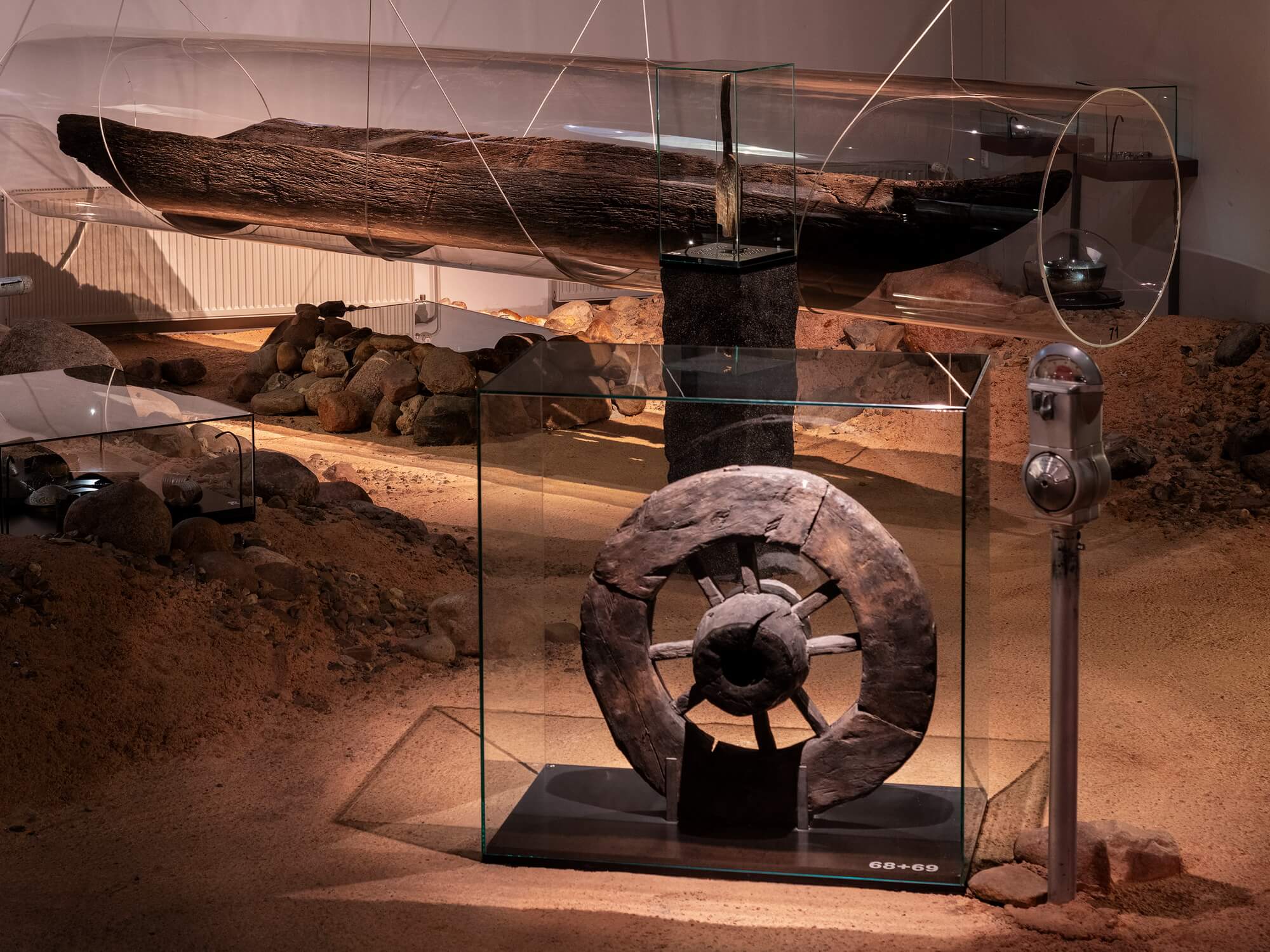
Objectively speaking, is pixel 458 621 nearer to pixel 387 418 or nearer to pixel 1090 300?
pixel 1090 300

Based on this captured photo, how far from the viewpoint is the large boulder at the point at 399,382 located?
24.7 feet

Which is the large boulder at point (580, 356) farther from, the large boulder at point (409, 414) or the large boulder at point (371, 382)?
the large boulder at point (371, 382)

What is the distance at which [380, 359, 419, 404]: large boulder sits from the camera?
7.52m

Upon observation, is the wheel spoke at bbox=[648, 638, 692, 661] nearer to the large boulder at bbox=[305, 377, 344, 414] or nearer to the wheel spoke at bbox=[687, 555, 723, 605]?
the wheel spoke at bbox=[687, 555, 723, 605]

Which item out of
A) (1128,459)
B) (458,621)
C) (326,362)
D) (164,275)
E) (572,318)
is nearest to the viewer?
(458,621)

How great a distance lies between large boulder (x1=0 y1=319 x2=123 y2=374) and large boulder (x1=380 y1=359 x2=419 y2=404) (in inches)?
55.4

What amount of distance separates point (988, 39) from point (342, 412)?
5.21m

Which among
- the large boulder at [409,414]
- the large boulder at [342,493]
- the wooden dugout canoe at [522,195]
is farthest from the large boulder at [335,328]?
the large boulder at [342,493]

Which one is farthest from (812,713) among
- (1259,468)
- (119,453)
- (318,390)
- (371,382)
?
(318,390)

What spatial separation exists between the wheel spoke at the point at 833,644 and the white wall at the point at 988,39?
17.3ft

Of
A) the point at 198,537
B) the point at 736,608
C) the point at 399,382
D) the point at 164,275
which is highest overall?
the point at 164,275

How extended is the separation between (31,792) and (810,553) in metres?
2.06

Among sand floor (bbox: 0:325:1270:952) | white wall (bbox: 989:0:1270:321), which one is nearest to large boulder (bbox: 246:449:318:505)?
sand floor (bbox: 0:325:1270:952)

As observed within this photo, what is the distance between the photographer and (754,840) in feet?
9.84
